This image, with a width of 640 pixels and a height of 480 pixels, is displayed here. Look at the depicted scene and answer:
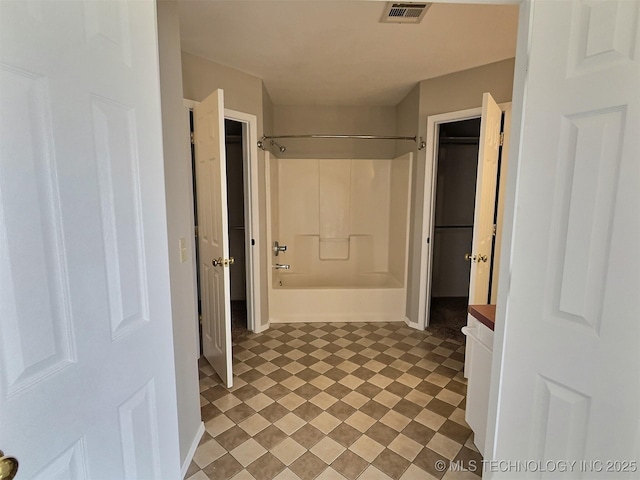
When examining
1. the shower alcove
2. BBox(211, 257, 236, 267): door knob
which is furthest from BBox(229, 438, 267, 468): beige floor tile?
the shower alcove

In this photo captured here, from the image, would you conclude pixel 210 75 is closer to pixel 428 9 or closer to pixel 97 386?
pixel 428 9

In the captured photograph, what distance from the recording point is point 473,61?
2.59 m

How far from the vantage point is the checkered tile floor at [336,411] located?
1.64m

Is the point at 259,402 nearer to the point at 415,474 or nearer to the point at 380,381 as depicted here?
the point at 380,381

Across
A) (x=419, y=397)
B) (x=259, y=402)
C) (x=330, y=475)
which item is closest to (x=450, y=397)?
(x=419, y=397)

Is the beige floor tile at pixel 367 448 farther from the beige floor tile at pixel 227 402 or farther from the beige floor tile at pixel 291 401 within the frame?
the beige floor tile at pixel 227 402

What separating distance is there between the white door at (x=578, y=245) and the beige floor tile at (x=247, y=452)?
1.29m

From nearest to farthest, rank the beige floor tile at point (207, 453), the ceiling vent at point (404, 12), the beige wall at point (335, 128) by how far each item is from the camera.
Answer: the beige floor tile at point (207, 453), the ceiling vent at point (404, 12), the beige wall at point (335, 128)

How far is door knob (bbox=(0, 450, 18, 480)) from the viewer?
1.70ft

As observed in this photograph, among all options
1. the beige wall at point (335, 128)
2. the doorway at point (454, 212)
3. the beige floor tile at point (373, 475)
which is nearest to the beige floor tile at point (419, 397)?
the beige floor tile at point (373, 475)

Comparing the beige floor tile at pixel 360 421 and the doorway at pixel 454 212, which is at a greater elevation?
the doorway at pixel 454 212

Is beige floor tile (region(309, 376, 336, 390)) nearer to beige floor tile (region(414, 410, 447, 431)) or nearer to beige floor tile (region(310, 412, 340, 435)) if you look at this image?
beige floor tile (region(310, 412, 340, 435))

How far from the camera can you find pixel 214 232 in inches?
88.4

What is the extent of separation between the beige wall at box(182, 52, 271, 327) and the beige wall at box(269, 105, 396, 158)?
46 cm
